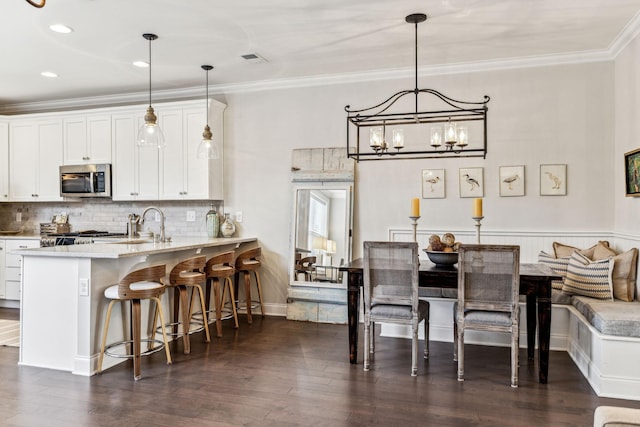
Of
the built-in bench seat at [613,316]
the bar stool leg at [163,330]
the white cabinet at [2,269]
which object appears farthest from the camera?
the white cabinet at [2,269]

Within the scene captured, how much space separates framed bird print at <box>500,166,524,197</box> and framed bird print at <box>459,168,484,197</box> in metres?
0.20

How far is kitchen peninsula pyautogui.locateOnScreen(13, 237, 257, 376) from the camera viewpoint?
3484 millimetres

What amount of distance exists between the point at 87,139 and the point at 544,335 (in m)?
5.56

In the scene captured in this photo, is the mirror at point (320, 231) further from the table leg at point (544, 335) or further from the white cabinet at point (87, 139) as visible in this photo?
the white cabinet at point (87, 139)

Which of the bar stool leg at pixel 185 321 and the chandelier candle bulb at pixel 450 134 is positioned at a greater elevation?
the chandelier candle bulb at pixel 450 134

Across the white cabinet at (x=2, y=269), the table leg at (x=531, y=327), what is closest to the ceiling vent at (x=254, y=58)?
the table leg at (x=531, y=327)

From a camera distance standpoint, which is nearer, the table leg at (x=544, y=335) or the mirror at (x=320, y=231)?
the table leg at (x=544, y=335)

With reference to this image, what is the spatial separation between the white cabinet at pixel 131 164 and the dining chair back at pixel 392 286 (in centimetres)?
320

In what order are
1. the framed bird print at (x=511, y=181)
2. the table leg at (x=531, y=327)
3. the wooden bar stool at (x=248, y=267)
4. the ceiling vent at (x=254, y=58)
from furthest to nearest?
the wooden bar stool at (x=248, y=267), the framed bird print at (x=511, y=181), the ceiling vent at (x=254, y=58), the table leg at (x=531, y=327)

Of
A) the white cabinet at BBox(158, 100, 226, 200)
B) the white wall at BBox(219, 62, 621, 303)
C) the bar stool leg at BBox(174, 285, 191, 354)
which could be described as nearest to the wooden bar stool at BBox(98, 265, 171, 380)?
the bar stool leg at BBox(174, 285, 191, 354)

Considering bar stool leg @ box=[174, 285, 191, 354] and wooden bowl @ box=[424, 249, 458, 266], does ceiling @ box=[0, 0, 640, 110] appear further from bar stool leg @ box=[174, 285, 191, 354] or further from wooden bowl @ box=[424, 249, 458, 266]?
bar stool leg @ box=[174, 285, 191, 354]

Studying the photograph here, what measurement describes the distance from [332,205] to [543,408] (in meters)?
2.96

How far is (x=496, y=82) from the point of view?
4.79 metres

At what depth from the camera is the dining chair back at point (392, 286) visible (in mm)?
3441
